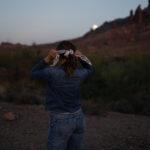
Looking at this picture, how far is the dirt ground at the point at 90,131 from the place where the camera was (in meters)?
5.91

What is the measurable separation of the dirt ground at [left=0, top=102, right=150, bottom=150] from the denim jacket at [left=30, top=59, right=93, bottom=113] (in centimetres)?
297

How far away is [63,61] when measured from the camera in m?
3.01

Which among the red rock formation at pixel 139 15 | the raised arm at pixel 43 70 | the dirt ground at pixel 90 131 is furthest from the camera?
the red rock formation at pixel 139 15

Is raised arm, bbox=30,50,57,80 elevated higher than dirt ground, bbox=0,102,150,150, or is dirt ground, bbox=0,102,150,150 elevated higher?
raised arm, bbox=30,50,57,80

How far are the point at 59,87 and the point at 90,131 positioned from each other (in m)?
4.48

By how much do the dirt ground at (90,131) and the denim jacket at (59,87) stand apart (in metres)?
2.97

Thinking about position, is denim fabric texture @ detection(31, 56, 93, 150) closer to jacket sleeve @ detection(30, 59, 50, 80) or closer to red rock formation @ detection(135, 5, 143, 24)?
jacket sleeve @ detection(30, 59, 50, 80)

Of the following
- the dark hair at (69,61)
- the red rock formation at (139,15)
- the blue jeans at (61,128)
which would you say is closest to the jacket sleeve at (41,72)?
the dark hair at (69,61)

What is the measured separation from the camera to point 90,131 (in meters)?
7.13

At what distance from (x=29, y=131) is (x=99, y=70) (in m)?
9.73

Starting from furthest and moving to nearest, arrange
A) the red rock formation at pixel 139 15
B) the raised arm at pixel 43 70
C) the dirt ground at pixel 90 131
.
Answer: the red rock formation at pixel 139 15
the dirt ground at pixel 90 131
the raised arm at pixel 43 70

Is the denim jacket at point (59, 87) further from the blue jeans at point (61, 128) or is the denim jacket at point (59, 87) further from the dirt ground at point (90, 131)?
the dirt ground at point (90, 131)

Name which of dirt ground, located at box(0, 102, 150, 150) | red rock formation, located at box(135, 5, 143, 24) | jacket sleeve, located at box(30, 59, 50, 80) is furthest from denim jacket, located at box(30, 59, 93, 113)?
red rock formation, located at box(135, 5, 143, 24)

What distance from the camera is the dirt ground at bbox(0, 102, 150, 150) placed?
591 centimetres
